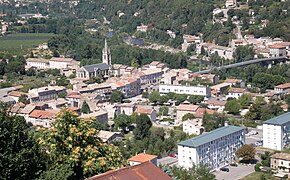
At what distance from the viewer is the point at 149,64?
851 inches

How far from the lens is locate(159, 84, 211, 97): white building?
54.0ft

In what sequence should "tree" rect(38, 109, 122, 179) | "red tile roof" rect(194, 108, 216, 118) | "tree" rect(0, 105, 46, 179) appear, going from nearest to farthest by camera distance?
1. "tree" rect(0, 105, 46, 179)
2. "tree" rect(38, 109, 122, 179)
3. "red tile roof" rect(194, 108, 216, 118)

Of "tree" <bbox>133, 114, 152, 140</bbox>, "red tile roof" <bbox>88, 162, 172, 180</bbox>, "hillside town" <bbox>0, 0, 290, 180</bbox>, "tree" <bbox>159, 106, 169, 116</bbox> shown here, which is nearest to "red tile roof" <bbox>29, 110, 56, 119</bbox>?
"hillside town" <bbox>0, 0, 290, 180</bbox>

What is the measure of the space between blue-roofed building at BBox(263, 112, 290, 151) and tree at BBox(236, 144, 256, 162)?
3.52ft

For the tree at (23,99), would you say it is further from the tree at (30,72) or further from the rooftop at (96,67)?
the tree at (30,72)

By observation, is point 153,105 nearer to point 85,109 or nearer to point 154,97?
point 154,97

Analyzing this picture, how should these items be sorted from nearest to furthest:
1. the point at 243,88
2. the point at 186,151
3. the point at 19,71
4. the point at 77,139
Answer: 1. the point at 77,139
2. the point at 186,151
3. the point at 243,88
4. the point at 19,71

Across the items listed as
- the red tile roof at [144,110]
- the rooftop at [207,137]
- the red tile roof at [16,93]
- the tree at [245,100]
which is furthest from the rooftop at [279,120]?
the red tile roof at [16,93]

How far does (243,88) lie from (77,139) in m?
13.0

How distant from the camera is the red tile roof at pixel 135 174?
13.3 ft

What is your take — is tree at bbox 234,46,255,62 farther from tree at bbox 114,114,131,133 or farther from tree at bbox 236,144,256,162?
tree at bbox 236,144,256,162

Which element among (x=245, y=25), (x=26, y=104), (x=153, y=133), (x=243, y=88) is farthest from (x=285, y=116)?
(x=245, y=25)

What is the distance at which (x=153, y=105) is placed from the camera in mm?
16312

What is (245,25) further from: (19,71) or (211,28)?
(19,71)
